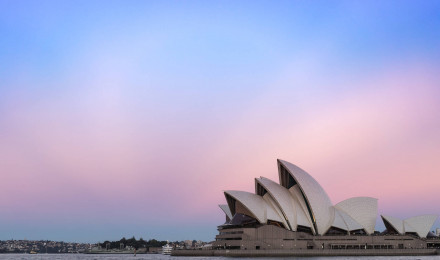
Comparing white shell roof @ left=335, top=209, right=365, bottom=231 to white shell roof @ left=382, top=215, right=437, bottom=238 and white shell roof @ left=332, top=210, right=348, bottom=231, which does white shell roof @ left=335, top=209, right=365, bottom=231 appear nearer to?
white shell roof @ left=332, top=210, right=348, bottom=231

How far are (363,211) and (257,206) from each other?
22.8 metres

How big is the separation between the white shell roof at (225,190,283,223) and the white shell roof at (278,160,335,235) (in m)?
7.23

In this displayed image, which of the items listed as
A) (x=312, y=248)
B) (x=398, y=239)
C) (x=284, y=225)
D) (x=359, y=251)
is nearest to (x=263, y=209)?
(x=284, y=225)

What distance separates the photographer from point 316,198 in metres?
90.8

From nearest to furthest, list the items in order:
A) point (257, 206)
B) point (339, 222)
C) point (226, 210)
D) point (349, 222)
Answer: point (257, 206)
point (339, 222)
point (349, 222)
point (226, 210)

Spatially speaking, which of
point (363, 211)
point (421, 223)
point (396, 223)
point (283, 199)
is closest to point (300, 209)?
point (283, 199)

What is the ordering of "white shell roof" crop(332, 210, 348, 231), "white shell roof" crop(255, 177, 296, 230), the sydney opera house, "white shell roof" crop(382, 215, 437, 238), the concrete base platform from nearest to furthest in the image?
1. the concrete base platform
2. "white shell roof" crop(255, 177, 296, 230)
3. the sydney opera house
4. "white shell roof" crop(332, 210, 348, 231)
5. "white shell roof" crop(382, 215, 437, 238)

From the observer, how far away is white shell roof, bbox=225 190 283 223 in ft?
295

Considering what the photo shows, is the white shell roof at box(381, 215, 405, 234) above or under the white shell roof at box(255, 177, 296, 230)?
under

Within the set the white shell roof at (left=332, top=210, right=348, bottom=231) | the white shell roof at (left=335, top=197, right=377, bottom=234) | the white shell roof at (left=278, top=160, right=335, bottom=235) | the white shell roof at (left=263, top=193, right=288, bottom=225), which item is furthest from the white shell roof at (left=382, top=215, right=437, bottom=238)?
the white shell roof at (left=263, top=193, right=288, bottom=225)

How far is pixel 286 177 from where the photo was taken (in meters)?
92.6

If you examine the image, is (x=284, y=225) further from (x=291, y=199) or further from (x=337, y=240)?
(x=337, y=240)

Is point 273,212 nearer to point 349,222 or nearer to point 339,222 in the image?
point 339,222

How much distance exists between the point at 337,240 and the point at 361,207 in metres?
8.86
